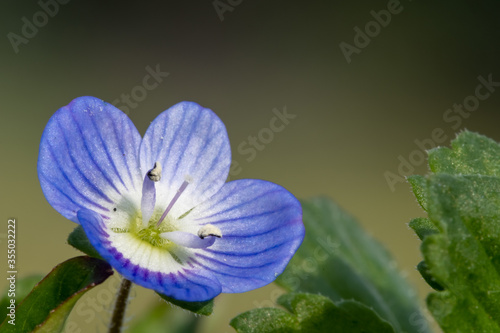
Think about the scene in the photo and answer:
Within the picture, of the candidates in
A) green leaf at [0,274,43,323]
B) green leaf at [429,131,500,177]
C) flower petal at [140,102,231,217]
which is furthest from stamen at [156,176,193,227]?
green leaf at [429,131,500,177]

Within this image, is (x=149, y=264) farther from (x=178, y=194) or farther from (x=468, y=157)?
(x=468, y=157)

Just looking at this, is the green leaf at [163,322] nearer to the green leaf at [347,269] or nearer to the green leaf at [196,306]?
the green leaf at [347,269]

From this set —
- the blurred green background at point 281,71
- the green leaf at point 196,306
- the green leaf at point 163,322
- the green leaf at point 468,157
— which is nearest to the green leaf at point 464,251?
the green leaf at point 468,157

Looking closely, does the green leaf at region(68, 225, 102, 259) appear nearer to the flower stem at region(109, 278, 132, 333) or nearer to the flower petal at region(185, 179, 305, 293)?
the flower stem at region(109, 278, 132, 333)

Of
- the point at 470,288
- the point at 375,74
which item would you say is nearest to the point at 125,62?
the point at 375,74

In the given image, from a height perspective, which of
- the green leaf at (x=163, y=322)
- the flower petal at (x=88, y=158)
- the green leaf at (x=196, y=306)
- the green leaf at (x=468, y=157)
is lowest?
the green leaf at (x=468, y=157)

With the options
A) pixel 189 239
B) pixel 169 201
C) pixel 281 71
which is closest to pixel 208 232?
Result: pixel 189 239

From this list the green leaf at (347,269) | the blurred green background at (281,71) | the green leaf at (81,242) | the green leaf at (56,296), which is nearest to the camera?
the green leaf at (56,296)
